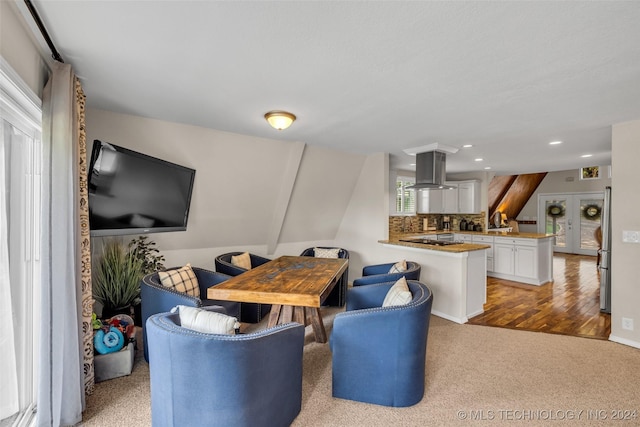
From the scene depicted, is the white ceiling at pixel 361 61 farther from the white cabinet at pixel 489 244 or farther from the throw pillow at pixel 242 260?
the white cabinet at pixel 489 244

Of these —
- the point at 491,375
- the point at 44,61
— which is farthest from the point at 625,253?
the point at 44,61

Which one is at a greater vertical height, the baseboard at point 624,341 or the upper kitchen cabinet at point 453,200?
the upper kitchen cabinet at point 453,200

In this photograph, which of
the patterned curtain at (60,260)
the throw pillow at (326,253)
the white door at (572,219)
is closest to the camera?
the patterned curtain at (60,260)

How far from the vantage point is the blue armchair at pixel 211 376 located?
4.84 ft

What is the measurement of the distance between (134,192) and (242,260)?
1629 mm

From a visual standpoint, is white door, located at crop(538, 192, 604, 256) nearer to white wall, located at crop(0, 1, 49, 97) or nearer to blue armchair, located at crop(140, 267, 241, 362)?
blue armchair, located at crop(140, 267, 241, 362)

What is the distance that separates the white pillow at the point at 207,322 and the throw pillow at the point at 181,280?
1.20 meters

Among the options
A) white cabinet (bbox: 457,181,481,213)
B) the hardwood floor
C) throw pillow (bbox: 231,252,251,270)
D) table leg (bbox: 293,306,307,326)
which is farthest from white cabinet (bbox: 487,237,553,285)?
throw pillow (bbox: 231,252,251,270)

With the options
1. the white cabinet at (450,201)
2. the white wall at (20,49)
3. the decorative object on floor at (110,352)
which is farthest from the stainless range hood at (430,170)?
the white wall at (20,49)

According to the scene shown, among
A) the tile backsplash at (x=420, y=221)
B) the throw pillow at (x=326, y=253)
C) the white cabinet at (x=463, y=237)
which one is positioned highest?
the tile backsplash at (x=420, y=221)

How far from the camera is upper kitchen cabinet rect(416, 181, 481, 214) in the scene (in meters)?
6.66

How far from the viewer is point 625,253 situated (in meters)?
3.02

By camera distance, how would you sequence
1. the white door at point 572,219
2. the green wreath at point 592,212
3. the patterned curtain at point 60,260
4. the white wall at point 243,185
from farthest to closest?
the white door at point 572,219, the green wreath at point 592,212, the white wall at point 243,185, the patterned curtain at point 60,260

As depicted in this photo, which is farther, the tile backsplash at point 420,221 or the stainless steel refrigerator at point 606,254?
the tile backsplash at point 420,221
